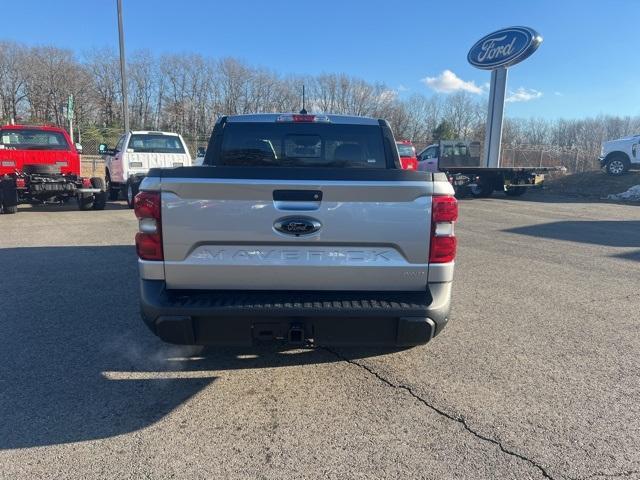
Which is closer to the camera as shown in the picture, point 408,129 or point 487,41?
point 487,41

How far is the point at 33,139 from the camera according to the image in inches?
504

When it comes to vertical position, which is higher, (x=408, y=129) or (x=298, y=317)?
(x=408, y=129)

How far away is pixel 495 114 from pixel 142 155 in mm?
17228

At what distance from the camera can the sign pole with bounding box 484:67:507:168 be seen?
23.1 m

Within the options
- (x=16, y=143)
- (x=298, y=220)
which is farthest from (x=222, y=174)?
(x=16, y=143)

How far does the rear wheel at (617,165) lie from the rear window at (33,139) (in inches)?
964

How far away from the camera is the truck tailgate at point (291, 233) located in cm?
292

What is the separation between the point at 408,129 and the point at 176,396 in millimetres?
62697

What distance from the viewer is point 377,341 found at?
3049mm

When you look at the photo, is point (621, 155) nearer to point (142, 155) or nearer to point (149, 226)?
point (142, 155)

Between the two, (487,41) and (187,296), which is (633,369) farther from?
(487,41)

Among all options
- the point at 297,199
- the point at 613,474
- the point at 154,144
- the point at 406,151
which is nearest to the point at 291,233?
the point at 297,199

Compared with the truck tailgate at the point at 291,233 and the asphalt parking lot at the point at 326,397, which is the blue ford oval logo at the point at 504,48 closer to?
the asphalt parking lot at the point at 326,397

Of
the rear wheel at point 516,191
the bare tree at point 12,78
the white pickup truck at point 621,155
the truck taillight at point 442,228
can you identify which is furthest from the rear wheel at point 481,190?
the bare tree at point 12,78
